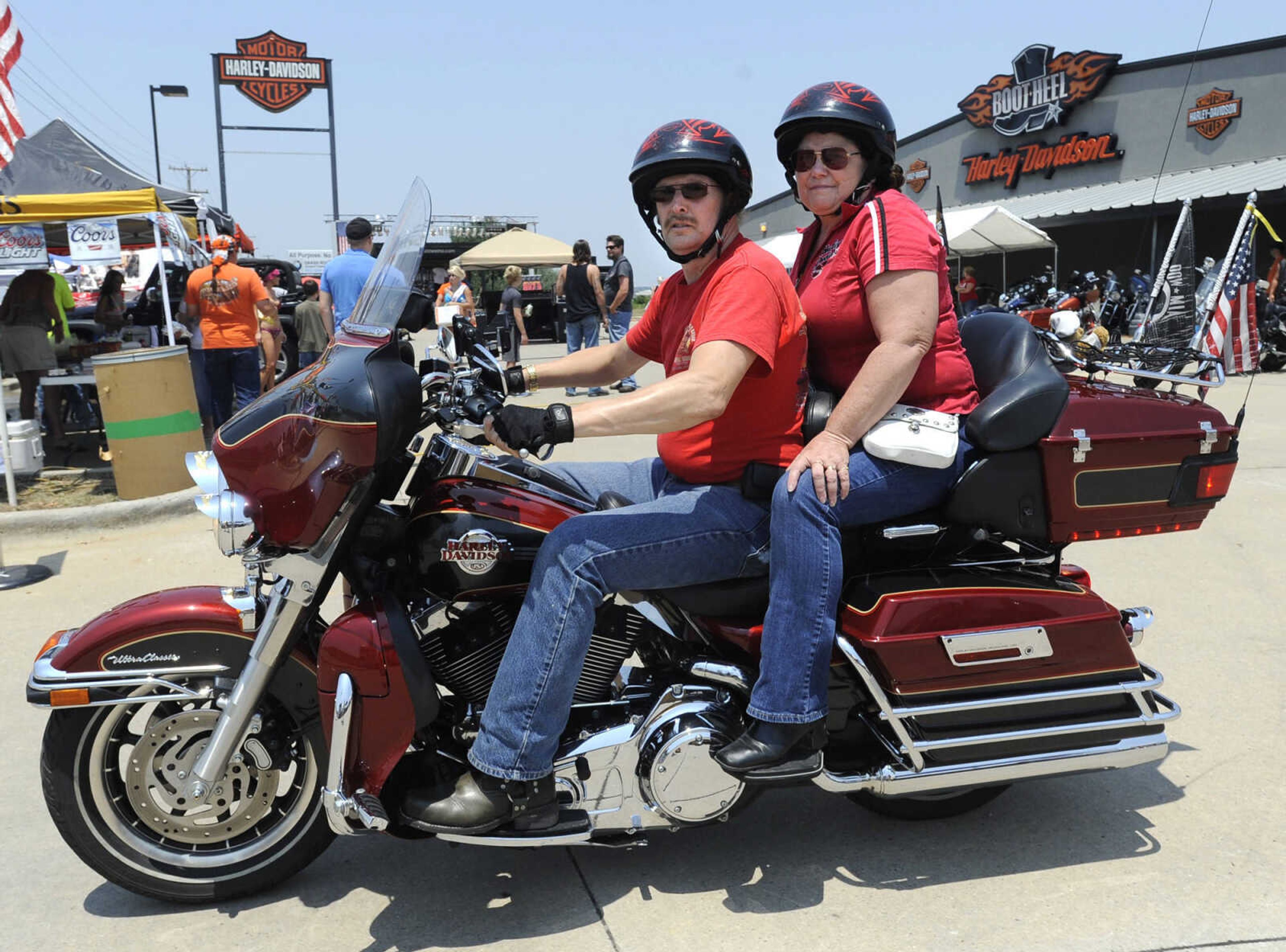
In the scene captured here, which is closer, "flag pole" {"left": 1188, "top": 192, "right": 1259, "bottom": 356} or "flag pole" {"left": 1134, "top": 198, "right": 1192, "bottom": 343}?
"flag pole" {"left": 1188, "top": 192, "right": 1259, "bottom": 356}

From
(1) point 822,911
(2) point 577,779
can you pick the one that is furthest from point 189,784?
(1) point 822,911

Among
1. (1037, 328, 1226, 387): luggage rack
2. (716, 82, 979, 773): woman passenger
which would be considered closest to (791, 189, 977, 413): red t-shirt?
(716, 82, 979, 773): woman passenger

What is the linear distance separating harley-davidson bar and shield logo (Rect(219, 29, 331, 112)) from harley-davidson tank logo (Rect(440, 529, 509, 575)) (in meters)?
28.1

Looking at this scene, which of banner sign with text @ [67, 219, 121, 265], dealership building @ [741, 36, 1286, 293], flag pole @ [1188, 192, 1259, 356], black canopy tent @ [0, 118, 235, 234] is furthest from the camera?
dealership building @ [741, 36, 1286, 293]

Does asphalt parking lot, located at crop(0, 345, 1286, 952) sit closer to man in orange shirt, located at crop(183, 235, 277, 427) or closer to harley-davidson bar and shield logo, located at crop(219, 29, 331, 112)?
man in orange shirt, located at crop(183, 235, 277, 427)

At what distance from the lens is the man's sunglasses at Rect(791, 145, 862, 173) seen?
2.87m

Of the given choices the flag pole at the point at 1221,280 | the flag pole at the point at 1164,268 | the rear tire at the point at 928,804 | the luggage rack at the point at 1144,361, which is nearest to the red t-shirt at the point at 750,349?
the luggage rack at the point at 1144,361

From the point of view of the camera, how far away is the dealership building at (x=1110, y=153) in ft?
71.5

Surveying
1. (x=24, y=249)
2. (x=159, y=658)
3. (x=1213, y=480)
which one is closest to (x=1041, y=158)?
(x=24, y=249)

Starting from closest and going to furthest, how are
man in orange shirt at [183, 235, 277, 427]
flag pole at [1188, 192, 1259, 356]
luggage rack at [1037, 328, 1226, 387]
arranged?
1. luggage rack at [1037, 328, 1226, 387]
2. flag pole at [1188, 192, 1259, 356]
3. man in orange shirt at [183, 235, 277, 427]

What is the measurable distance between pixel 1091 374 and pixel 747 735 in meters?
1.70

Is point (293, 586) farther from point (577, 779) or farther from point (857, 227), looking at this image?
point (857, 227)

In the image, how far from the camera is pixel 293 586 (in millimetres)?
2463

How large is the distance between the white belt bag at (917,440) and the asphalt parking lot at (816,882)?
1160 millimetres
